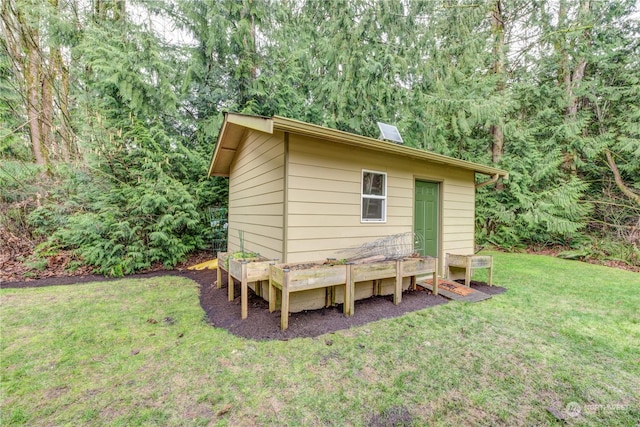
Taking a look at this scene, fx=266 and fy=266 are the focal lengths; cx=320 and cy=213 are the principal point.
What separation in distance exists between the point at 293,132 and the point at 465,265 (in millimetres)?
4127

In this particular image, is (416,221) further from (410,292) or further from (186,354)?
(186,354)

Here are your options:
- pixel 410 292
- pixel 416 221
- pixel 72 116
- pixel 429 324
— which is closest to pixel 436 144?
pixel 416 221

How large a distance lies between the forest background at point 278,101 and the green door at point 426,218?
283cm

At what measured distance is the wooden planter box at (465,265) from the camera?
16.8 ft

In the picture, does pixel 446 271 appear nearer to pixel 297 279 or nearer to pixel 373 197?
pixel 373 197

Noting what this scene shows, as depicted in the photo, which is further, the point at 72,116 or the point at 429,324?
the point at 72,116

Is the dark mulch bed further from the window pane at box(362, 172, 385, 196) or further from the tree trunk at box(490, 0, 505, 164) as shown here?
the tree trunk at box(490, 0, 505, 164)

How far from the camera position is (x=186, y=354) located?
2.71m

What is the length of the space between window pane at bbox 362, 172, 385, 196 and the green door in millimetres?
1100

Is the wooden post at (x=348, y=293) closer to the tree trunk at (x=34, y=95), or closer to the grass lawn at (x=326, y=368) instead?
the grass lawn at (x=326, y=368)

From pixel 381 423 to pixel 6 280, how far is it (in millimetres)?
7610

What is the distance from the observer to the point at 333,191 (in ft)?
13.7

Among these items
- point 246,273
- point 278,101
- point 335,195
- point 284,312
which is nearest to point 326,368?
point 284,312

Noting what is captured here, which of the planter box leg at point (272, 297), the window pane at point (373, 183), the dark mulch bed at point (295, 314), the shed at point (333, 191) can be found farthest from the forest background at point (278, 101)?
the planter box leg at point (272, 297)
